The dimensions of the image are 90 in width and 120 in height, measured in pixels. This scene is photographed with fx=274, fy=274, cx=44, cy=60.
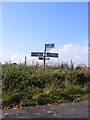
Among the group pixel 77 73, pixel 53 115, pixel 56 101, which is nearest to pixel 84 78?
pixel 77 73

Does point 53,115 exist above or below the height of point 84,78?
below

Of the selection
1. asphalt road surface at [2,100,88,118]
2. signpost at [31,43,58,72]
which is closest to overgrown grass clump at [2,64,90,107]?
asphalt road surface at [2,100,88,118]

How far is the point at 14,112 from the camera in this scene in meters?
8.38

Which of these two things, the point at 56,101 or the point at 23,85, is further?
the point at 23,85

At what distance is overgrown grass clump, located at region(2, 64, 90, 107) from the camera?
9.97 meters

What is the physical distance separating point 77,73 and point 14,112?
6.50 metres

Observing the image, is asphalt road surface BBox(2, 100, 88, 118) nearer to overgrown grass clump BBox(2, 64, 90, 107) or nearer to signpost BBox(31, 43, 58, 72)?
overgrown grass clump BBox(2, 64, 90, 107)

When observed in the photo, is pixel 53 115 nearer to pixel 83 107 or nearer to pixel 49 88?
pixel 83 107

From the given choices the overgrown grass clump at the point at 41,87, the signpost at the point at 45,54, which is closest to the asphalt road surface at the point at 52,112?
the overgrown grass clump at the point at 41,87

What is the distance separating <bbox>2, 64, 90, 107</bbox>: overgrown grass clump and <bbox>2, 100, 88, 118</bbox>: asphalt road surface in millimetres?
689

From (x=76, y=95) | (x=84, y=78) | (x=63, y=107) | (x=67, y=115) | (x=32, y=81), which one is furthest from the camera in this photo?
(x=84, y=78)

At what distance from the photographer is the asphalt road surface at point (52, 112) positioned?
26.3 feet

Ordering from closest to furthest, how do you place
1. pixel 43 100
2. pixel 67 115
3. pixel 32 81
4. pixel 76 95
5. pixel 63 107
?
pixel 67 115 < pixel 63 107 < pixel 43 100 < pixel 76 95 < pixel 32 81

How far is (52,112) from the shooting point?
27.7 feet
